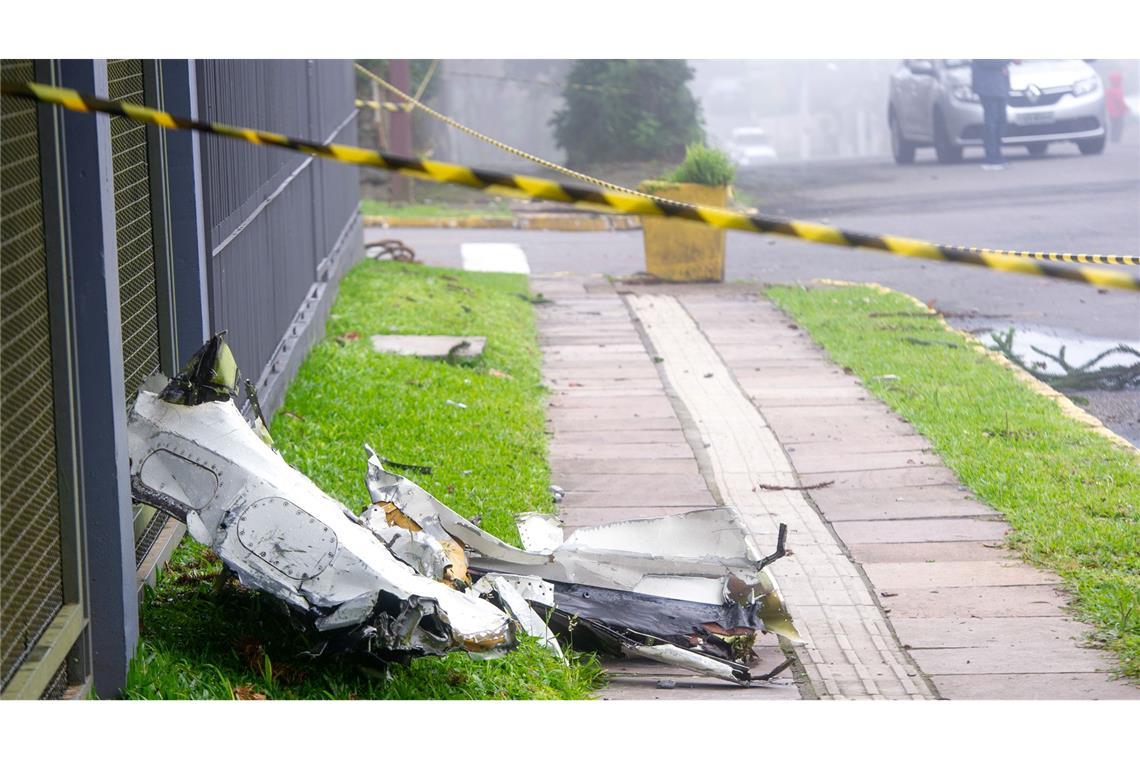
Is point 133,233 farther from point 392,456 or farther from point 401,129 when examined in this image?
point 401,129

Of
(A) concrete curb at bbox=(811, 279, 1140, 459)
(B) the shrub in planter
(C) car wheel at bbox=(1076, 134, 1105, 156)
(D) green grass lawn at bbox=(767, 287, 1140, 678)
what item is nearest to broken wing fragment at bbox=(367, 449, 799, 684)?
(D) green grass lawn at bbox=(767, 287, 1140, 678)

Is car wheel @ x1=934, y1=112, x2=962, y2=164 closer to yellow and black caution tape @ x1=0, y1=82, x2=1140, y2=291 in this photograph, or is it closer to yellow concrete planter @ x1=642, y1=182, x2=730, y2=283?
yellow concrete planter @ x1=642, y1=182, x2=730, y2=283

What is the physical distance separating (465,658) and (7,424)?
60.2 inches

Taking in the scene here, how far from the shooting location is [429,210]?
2002 centimetres

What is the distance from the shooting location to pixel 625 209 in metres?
2.84

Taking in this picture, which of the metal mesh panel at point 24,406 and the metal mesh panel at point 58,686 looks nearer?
the metal mesh panel at point 24,406

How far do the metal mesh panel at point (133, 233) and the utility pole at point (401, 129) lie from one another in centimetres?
1390

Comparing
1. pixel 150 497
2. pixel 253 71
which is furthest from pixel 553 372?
pixel 150 497

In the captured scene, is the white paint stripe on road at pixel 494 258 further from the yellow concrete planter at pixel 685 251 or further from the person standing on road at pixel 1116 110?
the person standing on road at pixel 1116 110

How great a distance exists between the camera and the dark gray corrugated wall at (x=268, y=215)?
19.6ft

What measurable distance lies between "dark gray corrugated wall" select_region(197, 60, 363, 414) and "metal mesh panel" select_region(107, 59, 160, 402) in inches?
19.5

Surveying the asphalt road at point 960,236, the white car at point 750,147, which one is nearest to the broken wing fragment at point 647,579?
the asphalt road at point 960,236

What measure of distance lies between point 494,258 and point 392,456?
8968mm

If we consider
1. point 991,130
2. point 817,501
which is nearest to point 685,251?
point 817,501
